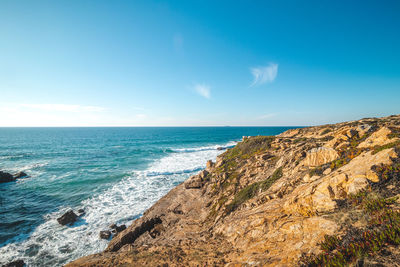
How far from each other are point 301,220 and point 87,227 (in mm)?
19335

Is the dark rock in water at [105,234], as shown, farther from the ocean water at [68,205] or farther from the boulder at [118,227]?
the boulder at [118,227]

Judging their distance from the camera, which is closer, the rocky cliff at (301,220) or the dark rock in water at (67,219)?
the rocky cliff at (301,220)

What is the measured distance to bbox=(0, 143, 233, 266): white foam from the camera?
41.6 feet

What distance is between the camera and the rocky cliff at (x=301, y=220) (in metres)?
4.53

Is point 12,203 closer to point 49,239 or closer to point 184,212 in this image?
point 49,239

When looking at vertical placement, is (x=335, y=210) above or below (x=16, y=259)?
above

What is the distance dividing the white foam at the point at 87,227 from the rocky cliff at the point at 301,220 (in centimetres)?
485

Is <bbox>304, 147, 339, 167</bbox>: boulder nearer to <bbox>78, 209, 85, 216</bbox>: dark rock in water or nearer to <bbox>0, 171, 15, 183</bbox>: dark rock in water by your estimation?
<bbox>78, 209, 85, 216</bbox>: dark rock in water

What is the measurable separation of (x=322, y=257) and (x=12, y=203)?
110 ft

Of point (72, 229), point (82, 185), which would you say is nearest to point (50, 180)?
point (82, 185)

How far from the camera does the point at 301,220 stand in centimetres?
621

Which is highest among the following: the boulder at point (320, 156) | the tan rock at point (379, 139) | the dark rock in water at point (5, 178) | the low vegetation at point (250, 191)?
the tan rock at point (379, 139)

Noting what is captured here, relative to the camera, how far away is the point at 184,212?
1395 centimetres

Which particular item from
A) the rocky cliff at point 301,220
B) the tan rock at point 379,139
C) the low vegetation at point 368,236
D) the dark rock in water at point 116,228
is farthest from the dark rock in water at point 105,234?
the tan rock at point 379,139
